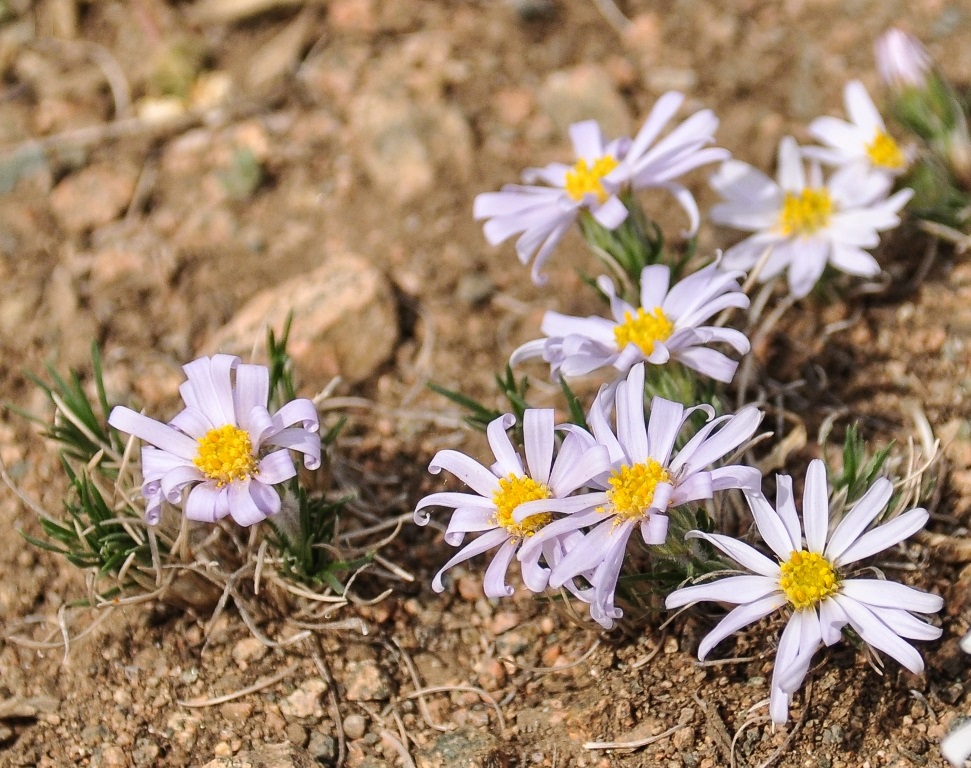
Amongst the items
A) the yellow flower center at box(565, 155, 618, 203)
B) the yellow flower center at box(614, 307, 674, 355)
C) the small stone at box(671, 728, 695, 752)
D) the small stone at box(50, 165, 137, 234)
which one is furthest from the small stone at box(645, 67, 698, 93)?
the small stone at box(671, 728, 695, 752)

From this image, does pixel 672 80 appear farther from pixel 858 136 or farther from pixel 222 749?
pixel 222 749

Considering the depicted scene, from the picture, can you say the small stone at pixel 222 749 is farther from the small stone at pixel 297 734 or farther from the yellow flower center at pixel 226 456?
the yellow flower center at pixel 226 456

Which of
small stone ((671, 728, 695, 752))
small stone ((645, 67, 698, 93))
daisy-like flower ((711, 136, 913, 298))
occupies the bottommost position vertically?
small stone ((671, 728, 695, 752))

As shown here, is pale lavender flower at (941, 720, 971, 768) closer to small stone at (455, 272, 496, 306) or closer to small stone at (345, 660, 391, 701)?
small stone at (345, 660, 391, 701)

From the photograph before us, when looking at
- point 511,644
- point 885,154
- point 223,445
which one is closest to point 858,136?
point 885,154

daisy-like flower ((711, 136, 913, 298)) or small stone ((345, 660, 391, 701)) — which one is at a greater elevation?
daisy-like flower ((711, 136, 913, 298))

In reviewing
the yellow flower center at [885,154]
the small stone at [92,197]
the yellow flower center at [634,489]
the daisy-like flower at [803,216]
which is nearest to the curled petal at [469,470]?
the yellow flower center at [634,489]
